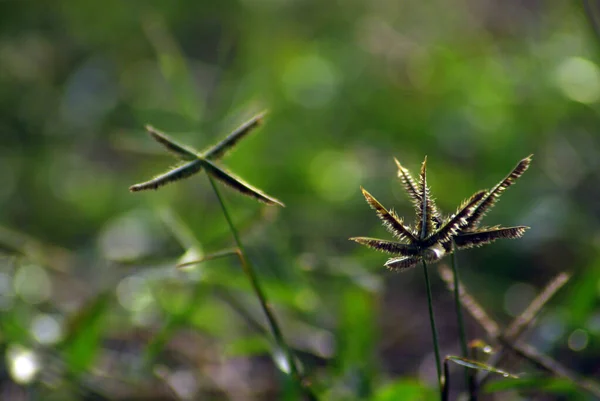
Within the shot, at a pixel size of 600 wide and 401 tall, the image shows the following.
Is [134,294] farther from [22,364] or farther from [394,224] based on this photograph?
[394,224]

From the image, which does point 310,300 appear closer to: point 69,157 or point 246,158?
point 246,158

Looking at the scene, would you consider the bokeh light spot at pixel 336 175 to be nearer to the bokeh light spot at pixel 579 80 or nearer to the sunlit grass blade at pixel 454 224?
the bokeh light spot at pixel 579 80

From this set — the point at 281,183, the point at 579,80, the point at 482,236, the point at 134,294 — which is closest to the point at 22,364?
the point at 134,294

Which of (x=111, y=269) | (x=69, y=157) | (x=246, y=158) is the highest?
(x=69, y=157)

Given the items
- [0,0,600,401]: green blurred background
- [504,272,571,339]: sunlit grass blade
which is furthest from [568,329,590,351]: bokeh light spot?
[504,272,571,339]: sunlit grass blade

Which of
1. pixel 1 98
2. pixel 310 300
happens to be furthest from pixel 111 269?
pixel 1 98

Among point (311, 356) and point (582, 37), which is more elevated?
point (582, 37)

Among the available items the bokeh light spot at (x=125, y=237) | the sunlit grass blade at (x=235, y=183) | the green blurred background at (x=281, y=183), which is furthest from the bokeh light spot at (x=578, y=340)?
the bokeh light spot at (x=125, y=237)
